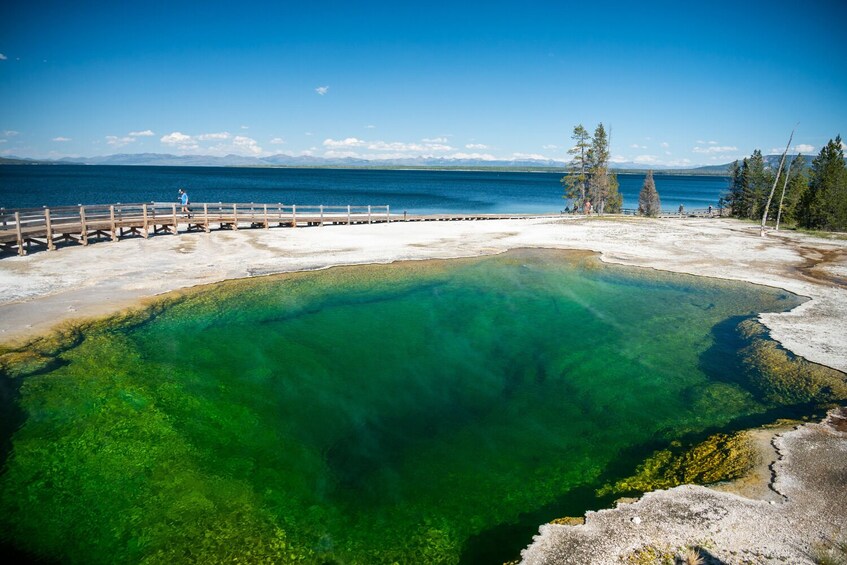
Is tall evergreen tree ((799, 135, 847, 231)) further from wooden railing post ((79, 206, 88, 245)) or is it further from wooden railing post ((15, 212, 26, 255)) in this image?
wooden railing post ((15, 212, 26, 255))

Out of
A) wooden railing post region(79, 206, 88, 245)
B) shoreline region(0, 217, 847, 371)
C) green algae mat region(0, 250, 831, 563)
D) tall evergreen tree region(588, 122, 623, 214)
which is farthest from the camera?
tall evergreen tree region(588, 122, 623, 214)

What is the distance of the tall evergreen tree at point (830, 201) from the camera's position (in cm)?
5066

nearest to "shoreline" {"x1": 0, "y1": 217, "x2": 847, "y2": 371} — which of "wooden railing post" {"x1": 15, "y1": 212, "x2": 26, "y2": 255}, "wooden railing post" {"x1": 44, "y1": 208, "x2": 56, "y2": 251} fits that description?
"wooden railing post" {"x1": 15, "y1": 212, "x2": 26, "y2": 255}

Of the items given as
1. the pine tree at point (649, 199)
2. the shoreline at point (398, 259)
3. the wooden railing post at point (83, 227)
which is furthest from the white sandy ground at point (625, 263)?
the pine tree at point (649, 199)

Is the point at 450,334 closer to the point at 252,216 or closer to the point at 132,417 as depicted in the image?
the point at 132,417

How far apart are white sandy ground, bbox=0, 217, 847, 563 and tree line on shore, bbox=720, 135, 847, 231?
36.1 feet

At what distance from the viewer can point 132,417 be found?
36.7ft

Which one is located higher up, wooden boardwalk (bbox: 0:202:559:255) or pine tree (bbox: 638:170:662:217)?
pine tree (bbox: 638:170:662:217)

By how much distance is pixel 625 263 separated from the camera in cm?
2914

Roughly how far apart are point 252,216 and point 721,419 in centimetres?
3274

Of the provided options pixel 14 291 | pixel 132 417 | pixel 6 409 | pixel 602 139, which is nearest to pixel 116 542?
pixel 132 417

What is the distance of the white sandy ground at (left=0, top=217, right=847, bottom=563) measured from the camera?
7.35 meters

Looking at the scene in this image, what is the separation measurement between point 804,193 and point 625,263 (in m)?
46.1

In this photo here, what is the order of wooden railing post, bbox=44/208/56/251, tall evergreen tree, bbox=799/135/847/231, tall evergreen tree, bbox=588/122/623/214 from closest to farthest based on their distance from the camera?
wooden railing post, bbox=44/208/56/251 < tall evergreen tree, bbox=799/135/847/231 < tall evergreen tree, bbox=588/122/623/214
